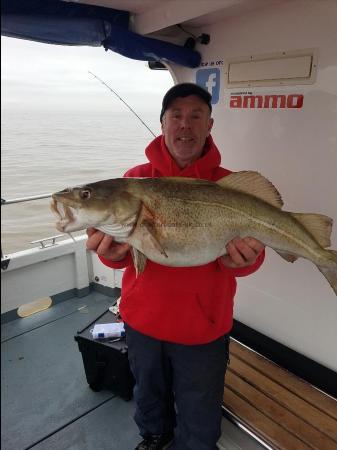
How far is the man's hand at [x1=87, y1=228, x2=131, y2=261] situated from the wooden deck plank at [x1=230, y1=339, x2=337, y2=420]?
211 centimetres

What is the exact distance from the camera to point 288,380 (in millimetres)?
3189

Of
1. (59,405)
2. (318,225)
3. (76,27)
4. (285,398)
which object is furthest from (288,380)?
(76,27)

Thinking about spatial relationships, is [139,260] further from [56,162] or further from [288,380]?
[56,162]

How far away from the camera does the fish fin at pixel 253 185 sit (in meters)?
1.94

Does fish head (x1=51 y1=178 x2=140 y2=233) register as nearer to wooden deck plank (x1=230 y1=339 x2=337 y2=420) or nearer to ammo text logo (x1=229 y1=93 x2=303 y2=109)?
ammo text logo (x1=229 y1=93 x2=303 y2=109)

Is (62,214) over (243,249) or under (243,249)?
over

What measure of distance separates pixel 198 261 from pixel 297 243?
57cm

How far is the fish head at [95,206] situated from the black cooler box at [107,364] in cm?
165

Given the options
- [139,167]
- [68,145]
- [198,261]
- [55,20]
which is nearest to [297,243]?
[198,261]

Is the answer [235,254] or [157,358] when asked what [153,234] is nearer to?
[235,254]

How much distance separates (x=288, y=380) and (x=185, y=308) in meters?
1.67

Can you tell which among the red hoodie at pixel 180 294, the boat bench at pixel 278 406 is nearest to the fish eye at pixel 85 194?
the red hoodie at pixel 180 294

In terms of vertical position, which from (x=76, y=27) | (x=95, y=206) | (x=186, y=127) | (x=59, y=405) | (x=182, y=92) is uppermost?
(x=76, y=27)

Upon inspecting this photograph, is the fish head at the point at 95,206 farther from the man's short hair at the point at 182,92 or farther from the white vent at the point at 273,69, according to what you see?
the white vent at the point at 273,69
